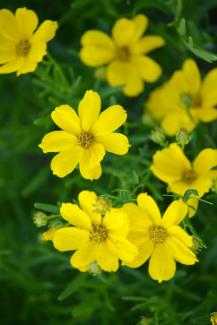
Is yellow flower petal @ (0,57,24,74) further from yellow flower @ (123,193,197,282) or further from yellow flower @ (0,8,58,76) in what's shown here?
yellow flower @ (123,193,197,282)

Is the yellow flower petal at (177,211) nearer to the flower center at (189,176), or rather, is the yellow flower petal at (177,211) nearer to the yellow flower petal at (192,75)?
the flower center at (189,176)

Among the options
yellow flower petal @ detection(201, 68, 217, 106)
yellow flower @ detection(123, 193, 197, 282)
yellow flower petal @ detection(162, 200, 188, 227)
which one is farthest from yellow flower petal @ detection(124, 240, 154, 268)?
yellow flower petal @ detection(201, 68, 217, 106)

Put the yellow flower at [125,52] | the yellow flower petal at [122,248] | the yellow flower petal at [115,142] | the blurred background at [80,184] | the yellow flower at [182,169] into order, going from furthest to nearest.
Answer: the yellow flower at [125,52] < the blurred background at [80,184] < the yellow flower at [182,169] < the yellow flower petal at [115,142] < the yellow flower petal at [122,248]

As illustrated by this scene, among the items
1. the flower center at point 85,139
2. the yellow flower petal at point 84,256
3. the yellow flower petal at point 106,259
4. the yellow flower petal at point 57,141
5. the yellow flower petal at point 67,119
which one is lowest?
the yellow flower petal at point 84,256

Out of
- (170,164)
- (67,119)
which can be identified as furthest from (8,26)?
(170,164)

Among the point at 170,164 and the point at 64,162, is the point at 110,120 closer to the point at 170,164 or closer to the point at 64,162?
the point at 64,162

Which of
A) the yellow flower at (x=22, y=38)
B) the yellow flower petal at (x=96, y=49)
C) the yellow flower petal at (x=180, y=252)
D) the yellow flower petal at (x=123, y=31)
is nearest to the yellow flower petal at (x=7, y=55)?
the yellow flower at (x=22, y=38)

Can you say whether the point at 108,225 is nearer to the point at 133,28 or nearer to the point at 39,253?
the point at 133,28

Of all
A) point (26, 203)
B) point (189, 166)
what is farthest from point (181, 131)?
point (26, 203)

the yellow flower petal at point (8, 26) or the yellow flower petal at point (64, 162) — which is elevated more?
the yellow flower petal at point (8, 26)
